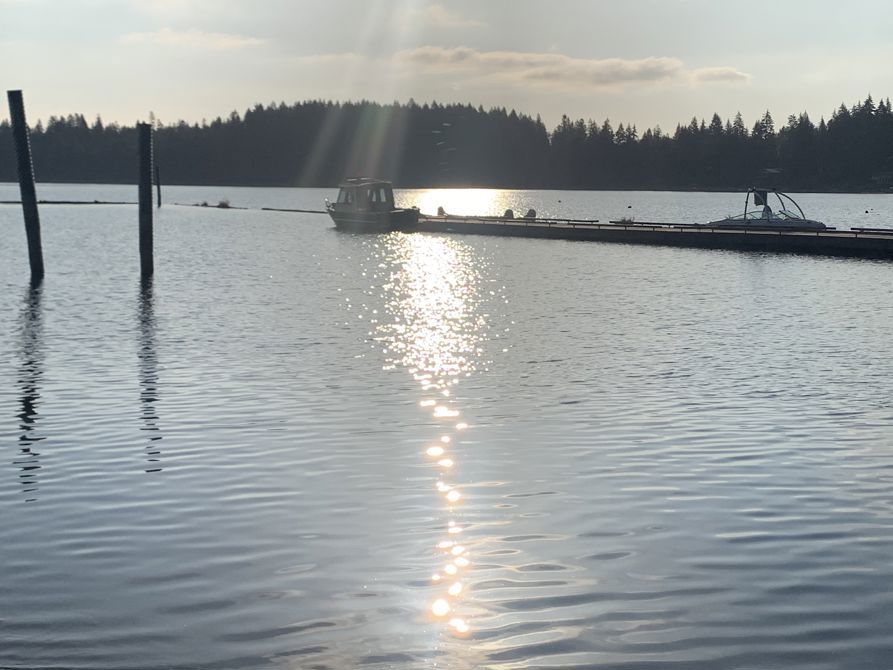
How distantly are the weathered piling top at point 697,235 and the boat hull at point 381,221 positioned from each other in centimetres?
156

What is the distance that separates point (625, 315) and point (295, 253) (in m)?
35.4

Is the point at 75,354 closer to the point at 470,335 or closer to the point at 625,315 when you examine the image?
the point at 470,335

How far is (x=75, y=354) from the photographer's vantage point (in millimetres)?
22953

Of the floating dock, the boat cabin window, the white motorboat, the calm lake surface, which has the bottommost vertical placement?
the calm lake surface

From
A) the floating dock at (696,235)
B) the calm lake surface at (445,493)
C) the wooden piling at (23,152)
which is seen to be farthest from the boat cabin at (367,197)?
the calm lake surface at (445,493)

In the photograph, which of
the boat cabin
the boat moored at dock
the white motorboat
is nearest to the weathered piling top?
the white motorboat

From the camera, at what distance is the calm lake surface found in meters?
7.71

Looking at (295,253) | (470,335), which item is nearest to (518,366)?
(470,335)

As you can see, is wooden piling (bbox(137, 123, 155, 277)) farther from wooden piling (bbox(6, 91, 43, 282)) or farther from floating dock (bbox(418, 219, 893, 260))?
floating dock (bbox(418, 219, 893, 260))

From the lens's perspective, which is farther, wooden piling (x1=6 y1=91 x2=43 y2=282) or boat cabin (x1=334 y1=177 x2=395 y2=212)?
boat cabin (x1=334 y1=177 x2=395 y2=212)

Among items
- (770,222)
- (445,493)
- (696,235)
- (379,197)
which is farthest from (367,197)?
(445,493)

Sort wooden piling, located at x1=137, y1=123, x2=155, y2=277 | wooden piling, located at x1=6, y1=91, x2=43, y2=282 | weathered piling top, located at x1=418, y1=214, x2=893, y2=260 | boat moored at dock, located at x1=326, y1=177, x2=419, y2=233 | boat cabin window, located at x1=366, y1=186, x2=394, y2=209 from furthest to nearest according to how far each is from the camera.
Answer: boat cabin window, located at x1=366, y1=186, x2=394, y2=209 → boat moored at dock, located at x1=326, y1=177, x2=419, y2=233 → weathered piling top, located at x1=418, y1=214, x2=893, y2=260 → wooden piling, located at x1=137, y1=123, x2=155, y2=277 → wooden piling, located at x1=6, y1=91, x2=43, y2=282

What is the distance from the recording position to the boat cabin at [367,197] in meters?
87.2

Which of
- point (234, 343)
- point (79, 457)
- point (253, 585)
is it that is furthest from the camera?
point (234, 343)
